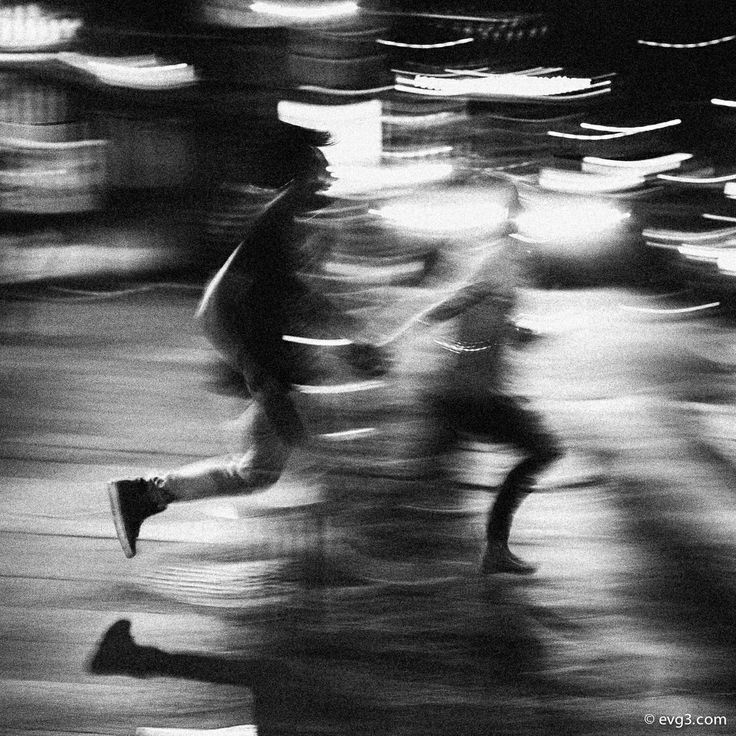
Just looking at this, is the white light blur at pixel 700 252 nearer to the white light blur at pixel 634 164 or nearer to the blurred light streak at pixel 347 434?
the white light blur at pixel 634 164

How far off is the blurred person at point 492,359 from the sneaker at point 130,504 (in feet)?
4.04

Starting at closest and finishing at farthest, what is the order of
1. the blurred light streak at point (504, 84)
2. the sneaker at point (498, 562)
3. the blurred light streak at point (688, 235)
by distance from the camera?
the sneaker at point (498, 562), the blurred light streak at point (688, 235), the blurred light streak at point (504, 84)

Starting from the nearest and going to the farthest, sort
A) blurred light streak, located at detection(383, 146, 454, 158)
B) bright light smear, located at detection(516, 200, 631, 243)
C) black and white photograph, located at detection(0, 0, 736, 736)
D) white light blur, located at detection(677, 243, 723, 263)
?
black and white photograph, located at detection(0, 0, 736, 736) < white light blur, located at detection(677, 243, 723, 263) < bright light smear, located at detection(516, 200, 631, 243) < blurred light streak, located at detection(383, 146, 454, 158)

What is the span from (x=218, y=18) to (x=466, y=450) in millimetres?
8725

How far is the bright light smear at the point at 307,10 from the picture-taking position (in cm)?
1145

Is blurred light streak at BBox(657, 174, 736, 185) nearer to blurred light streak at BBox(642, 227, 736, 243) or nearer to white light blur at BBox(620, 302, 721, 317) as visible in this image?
blurred light streak at BBox(642, 227, 736, 243)

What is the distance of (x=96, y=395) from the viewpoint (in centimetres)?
561

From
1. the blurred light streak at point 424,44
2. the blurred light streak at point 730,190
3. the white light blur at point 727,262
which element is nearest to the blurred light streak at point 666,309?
the white light blur at point 727,262

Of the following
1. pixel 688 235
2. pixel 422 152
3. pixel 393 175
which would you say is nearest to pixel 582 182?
pixel 688 235

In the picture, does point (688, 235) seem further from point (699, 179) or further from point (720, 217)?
point (699, 179)

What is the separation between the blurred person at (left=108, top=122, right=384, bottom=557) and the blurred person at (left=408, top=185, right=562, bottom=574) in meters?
0.31

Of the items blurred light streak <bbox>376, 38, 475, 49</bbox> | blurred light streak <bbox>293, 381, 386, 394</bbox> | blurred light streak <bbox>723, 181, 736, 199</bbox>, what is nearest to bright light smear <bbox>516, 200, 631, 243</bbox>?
blurred light streak <bbox>723, 181, 736, 199</bbox>

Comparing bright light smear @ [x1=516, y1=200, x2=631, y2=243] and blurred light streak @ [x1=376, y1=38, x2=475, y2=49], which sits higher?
blurred light streak @ [x1=376, y1=38, x2=475, y2=49]

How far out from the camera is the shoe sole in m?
3.32
